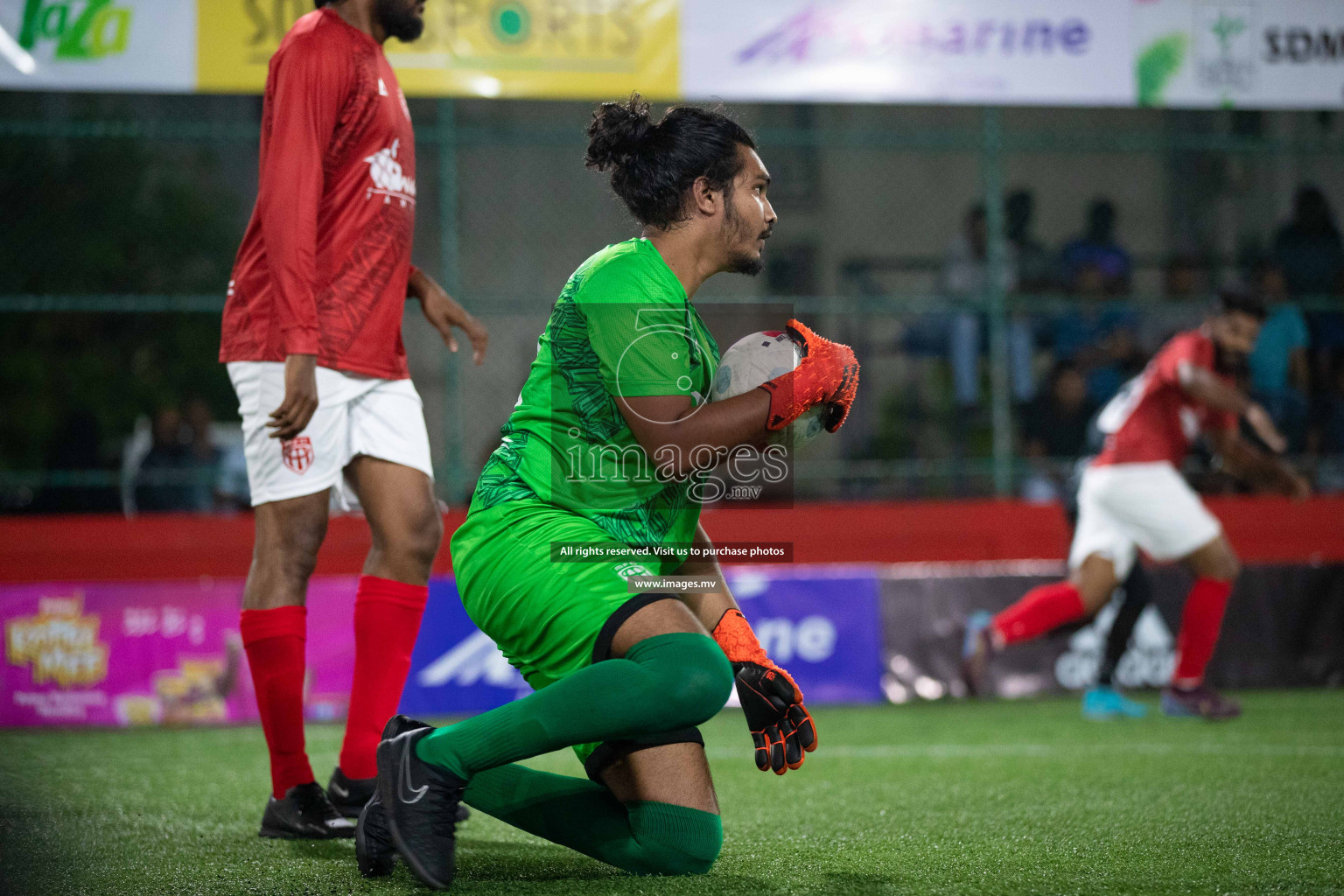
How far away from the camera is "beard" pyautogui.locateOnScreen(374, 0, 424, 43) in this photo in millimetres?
3338

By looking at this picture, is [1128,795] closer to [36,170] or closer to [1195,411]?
[1195,411]

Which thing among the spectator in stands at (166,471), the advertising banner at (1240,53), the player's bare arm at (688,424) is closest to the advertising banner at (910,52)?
the advertising banner at (1240,53)

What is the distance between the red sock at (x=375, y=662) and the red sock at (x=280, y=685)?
0.38ft

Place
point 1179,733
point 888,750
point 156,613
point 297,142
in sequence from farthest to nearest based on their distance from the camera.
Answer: point 156,613, point 1179,733, point 888,750, point 297,142

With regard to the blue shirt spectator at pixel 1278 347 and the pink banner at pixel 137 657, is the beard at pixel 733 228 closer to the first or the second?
the pink banner at pixel 137 657

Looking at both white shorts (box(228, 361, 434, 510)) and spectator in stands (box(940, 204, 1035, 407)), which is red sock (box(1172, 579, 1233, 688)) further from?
white shorts (box(228, 361, 434, 510))

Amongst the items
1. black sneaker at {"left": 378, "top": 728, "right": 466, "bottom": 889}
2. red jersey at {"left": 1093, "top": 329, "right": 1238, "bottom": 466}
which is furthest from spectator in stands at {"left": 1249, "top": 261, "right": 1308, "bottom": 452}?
black sneaker at {"left": 378, "top": 728, "right": 466, "bottom": 889}

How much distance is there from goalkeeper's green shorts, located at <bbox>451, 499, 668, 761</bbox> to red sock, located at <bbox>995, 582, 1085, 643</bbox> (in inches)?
149

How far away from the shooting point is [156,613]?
19.8ft

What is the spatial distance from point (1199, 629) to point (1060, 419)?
3.12 m

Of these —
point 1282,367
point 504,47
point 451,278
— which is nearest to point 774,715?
point 451,278

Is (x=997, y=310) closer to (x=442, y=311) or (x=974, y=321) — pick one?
(x=974, y=321)

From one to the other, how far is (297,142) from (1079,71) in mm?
5717

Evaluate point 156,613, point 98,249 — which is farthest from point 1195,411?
point 98,249
